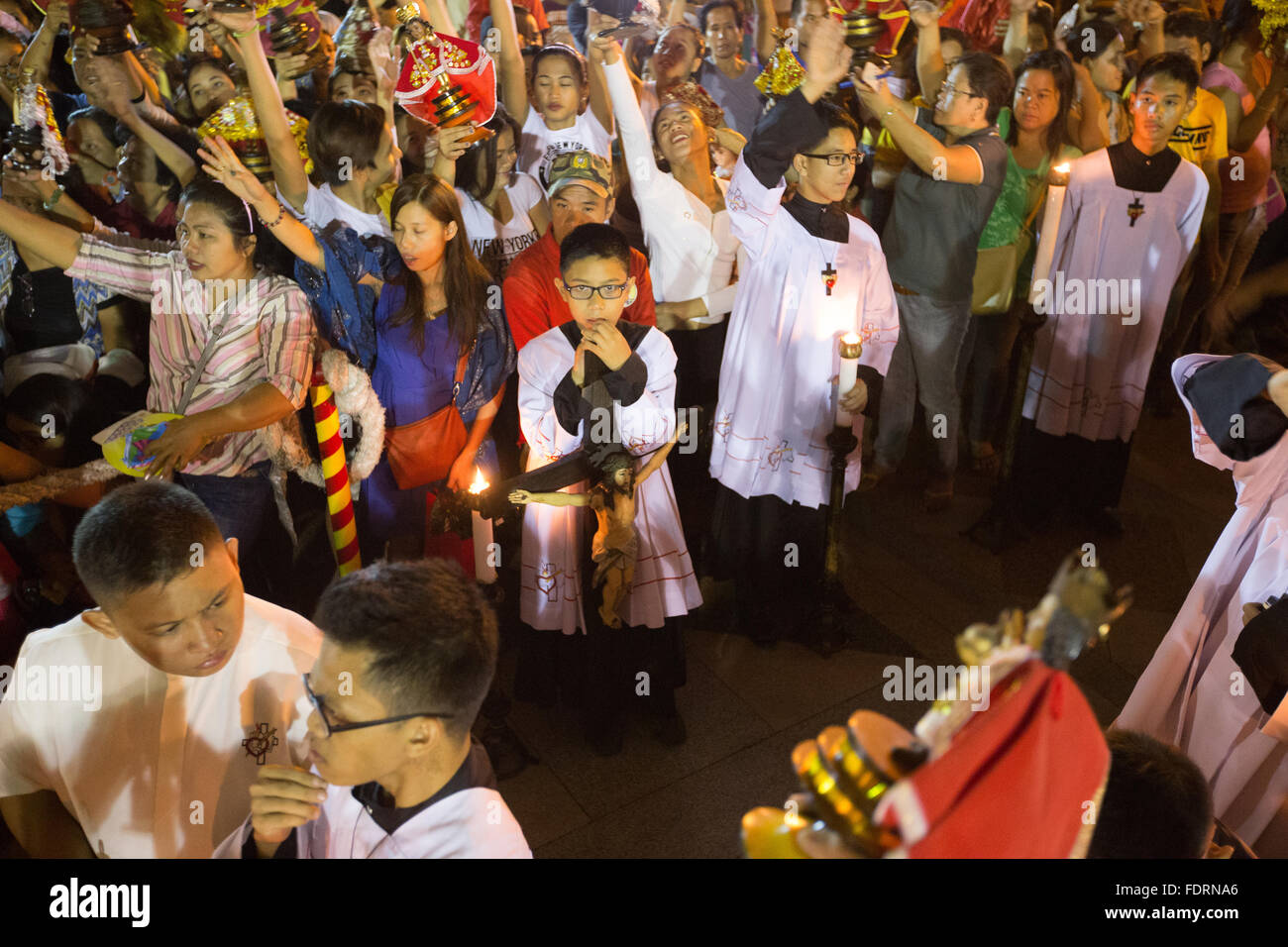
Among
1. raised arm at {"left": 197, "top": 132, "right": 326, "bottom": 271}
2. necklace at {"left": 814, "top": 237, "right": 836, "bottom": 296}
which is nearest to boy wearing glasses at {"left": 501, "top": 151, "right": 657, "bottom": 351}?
necklace at {"left": 814, "top": 237, "right": 836, "bottom": 296}

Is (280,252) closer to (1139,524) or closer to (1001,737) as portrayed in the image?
(1001,737)

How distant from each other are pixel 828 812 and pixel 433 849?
0.82m

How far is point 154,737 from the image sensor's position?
81.5 inches

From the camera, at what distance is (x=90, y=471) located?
307cm

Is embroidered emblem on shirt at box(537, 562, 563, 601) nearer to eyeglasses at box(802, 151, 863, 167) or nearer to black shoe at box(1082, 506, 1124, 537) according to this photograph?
eyeglasses at box(802, 151, 863, 167)

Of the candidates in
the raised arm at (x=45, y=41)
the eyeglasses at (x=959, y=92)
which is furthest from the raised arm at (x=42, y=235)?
the eyeglasses at (x=959, y=92)

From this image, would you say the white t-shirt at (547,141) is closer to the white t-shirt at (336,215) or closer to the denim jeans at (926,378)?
the white t-shirt at (336,215)

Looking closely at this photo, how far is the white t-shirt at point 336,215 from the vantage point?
12.1 ft

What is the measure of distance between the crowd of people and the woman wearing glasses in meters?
0.02

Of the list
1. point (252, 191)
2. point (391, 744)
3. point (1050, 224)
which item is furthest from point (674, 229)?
point (391, 744)

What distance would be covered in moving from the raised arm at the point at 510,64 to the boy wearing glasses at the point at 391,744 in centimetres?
358

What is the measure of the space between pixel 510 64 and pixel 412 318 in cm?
198

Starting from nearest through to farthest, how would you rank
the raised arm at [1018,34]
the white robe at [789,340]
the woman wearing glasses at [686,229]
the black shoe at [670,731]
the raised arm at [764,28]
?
the black shoe at [670,731] → the white robe at [789,340] → the woman wearing glasses at [686,229] → the raised arm at [1018,34] → the raised arm at [764,28]

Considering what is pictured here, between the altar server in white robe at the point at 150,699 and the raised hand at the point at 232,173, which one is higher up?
the raised hand at the point at 232,173
